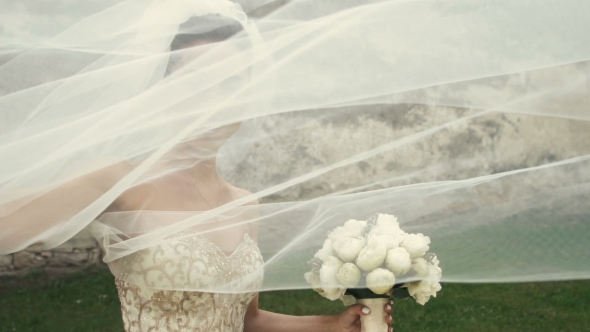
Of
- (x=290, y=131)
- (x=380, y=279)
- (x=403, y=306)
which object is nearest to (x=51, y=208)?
(x=290, y=131)

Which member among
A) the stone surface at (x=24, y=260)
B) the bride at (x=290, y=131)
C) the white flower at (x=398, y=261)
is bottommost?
the stone surface at (x=24, y=260)

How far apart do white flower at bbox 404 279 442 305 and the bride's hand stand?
Result: 10cm

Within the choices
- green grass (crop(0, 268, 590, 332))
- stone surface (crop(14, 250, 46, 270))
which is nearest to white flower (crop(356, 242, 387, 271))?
green grass (crop(0, 268, 590, 332))

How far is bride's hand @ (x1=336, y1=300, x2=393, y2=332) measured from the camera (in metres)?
2.36

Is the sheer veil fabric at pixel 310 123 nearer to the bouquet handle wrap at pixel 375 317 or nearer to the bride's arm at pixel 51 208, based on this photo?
the bride's arm at pixel 51 208

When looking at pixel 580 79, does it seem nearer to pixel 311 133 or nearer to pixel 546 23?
pixel 546 23

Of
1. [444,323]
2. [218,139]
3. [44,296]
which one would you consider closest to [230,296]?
[218,139]

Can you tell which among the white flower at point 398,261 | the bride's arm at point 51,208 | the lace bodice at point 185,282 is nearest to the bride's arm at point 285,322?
the lace bodice at point 185,282

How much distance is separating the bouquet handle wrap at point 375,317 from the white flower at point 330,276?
133 mm

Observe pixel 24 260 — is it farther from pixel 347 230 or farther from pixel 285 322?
pixel 347 230

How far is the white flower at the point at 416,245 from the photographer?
7.27 ft

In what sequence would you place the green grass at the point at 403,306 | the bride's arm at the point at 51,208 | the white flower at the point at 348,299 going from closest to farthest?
1. the bride's arm at the point at 51,208
2. the white flower at the point at 348,299
3. the green grass at the point at 403,306

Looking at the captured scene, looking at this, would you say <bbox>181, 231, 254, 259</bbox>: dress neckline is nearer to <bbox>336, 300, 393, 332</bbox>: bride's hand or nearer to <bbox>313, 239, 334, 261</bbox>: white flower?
<bbox>313, 239, 334, 261</bbox>: white flower

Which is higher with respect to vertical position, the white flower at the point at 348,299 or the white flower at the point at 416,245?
the white flower at the point at 416,245
